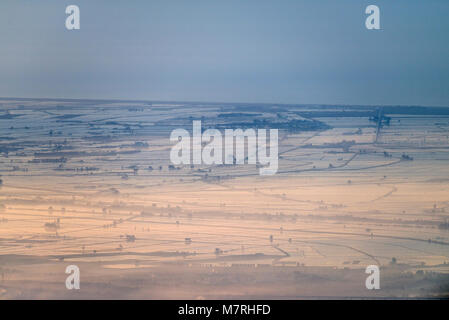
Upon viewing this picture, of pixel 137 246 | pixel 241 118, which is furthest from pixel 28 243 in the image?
pixel 241 118

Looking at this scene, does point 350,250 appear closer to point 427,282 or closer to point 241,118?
point 427,282

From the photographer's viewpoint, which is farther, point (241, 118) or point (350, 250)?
point (241, 118)

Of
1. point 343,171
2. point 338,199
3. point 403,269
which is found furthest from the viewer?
point 343,171

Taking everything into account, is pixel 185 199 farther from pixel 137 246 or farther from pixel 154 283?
pixel 154 283
